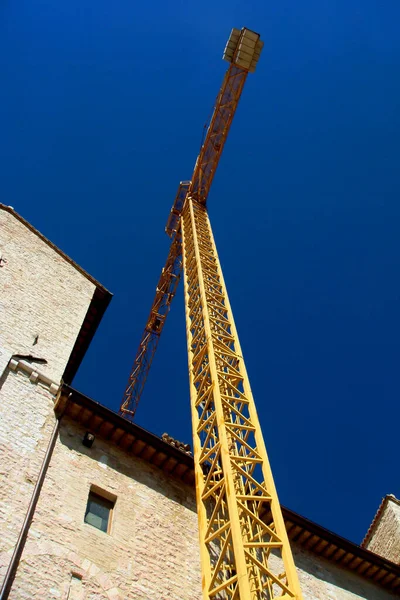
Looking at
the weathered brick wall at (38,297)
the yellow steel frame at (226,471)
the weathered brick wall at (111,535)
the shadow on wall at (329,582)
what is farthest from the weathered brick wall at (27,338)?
the shadow on wall at (329,582)

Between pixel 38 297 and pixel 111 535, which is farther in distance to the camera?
pixel 38 297

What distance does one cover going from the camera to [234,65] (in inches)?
1107

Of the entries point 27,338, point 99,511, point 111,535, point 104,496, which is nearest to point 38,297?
point 27,338

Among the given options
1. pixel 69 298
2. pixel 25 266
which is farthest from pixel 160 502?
pixel 25 266

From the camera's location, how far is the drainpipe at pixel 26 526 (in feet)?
31.1

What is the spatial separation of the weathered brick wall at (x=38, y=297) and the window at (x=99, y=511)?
3159mm

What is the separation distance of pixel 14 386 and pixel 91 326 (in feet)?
18.0

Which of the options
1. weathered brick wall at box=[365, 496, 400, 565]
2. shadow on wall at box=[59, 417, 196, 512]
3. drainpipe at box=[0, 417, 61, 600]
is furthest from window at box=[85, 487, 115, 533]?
weathered brick wall at box=[365, 496, 400, 565]

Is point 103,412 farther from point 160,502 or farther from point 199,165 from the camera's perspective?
point 199,165

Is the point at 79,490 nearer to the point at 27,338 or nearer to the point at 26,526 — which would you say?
the point at 26,526

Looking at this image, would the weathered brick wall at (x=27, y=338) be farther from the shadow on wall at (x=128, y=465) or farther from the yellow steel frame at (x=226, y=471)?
the yellow steel frame at (x=226, y=471)

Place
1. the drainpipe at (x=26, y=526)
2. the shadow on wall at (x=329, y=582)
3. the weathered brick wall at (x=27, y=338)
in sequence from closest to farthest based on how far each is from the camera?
the drainpipe at (x=26, y=526), the weathered brick wall at (x=27, y=338), the shadow on wall at (x=329, y=582)

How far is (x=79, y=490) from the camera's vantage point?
39.6ft

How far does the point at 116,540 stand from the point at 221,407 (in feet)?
11.5
